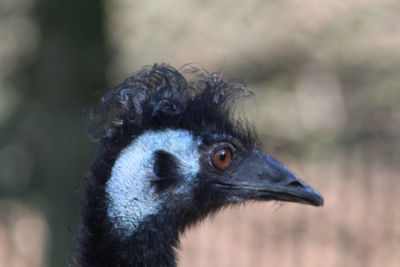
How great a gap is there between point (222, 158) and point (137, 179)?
50 cm

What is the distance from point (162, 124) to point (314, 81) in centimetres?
498

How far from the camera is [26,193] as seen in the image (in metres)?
8.02

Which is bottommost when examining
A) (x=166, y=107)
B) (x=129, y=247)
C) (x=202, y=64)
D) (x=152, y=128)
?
(x=129, y=247)

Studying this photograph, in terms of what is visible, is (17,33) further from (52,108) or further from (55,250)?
(55,250)

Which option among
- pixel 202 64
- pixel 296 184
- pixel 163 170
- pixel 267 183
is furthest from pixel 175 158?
pixel 202 64

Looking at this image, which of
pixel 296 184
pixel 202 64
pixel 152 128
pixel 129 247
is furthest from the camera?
pixel 202 64

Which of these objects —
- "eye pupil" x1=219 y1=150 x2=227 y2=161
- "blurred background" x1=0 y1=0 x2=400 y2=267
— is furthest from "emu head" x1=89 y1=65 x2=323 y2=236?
"blurred background" x1=0 y1=0 x2=400 y2=267

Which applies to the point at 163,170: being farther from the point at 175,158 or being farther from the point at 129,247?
the point at 129,247

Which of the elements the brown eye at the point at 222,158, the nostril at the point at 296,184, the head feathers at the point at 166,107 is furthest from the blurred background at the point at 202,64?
the nostril at the point at 296,184

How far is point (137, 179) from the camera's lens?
376 centimetres

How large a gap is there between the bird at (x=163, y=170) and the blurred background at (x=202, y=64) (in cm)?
298

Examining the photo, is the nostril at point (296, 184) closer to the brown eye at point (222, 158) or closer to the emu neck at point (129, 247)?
the brown eye at point (222, 158)

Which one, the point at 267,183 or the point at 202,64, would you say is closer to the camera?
the point at 267,183

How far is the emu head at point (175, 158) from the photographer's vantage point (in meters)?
3.77
